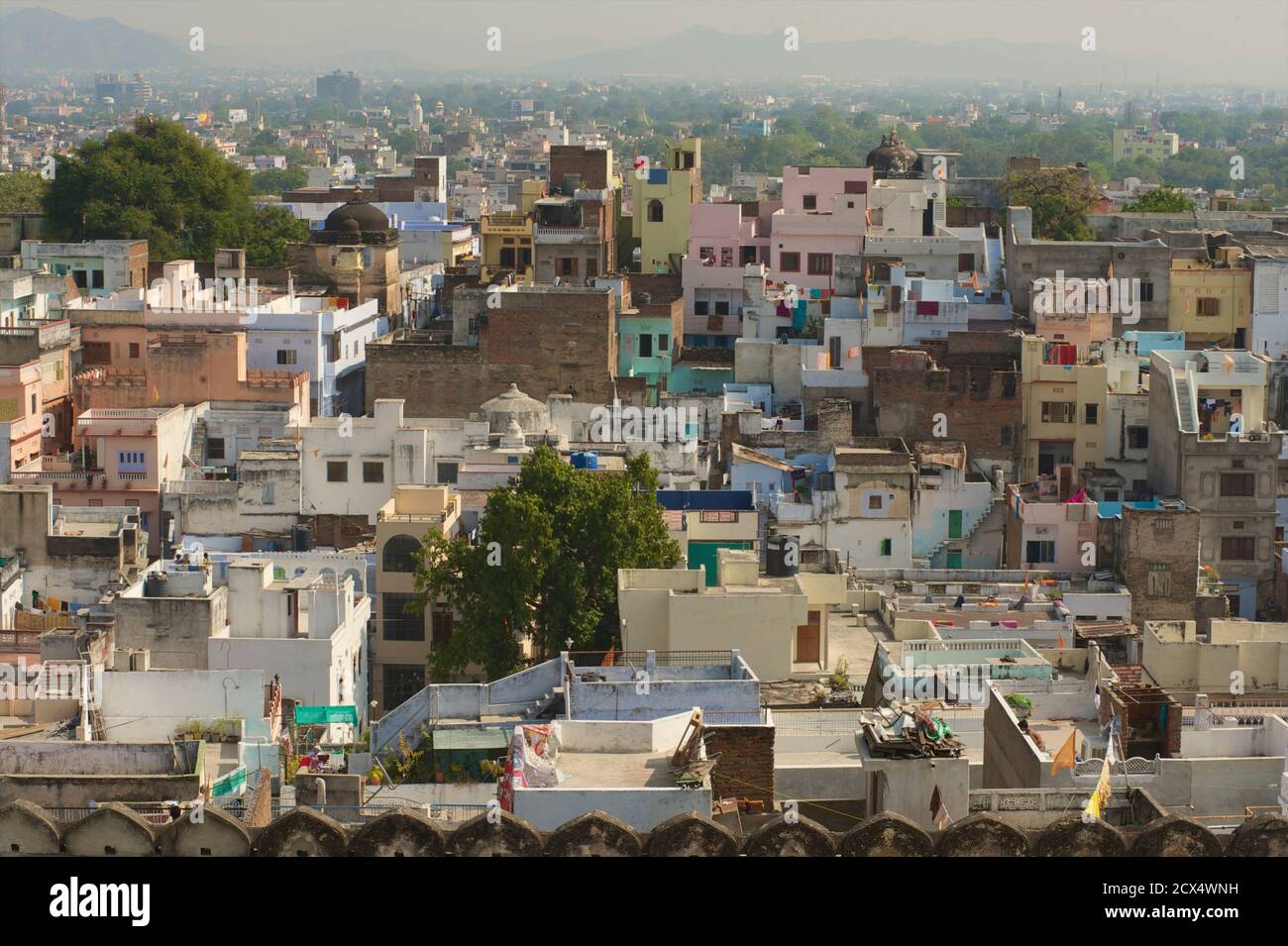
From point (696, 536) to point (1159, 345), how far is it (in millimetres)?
15548

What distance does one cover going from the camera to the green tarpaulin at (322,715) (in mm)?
30297

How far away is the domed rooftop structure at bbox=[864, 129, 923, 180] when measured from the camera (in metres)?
65.0

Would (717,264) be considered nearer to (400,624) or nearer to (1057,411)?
(1057,411)

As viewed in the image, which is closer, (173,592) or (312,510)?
(173,592)

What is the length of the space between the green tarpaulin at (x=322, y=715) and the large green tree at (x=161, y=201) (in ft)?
117

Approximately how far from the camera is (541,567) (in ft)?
112

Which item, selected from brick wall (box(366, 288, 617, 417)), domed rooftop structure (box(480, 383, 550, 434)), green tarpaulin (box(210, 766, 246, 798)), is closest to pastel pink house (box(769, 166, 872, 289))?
brick wall (box(366, 288, 617, 417))

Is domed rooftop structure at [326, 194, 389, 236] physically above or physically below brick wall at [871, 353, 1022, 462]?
above

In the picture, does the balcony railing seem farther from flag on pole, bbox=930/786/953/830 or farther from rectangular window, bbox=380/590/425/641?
flag on pole, bbox=930/786/953/830

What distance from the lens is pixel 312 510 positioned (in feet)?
135

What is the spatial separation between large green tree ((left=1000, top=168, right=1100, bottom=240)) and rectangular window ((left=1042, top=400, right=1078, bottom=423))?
16463 mm

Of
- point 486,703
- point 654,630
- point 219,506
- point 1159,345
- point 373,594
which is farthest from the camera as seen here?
point 1159,345
